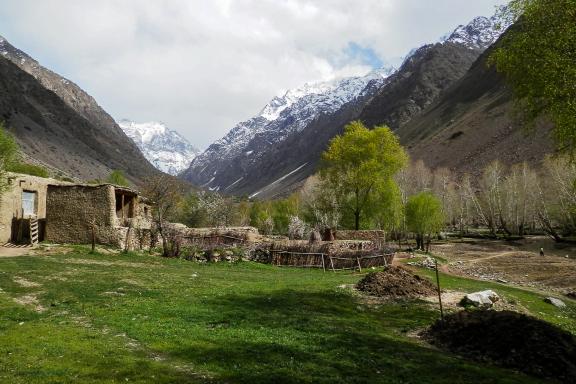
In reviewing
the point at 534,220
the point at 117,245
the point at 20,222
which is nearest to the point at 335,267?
the point at 117,245

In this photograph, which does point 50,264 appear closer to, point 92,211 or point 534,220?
point 92,211

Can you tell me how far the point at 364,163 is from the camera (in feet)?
181

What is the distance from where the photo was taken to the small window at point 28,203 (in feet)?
123

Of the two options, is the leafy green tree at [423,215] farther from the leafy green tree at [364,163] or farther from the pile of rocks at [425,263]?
the pile of rocks at [425,263]

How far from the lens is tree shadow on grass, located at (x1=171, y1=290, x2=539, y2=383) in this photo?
11.3 meters

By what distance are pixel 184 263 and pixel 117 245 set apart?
6.15 metres

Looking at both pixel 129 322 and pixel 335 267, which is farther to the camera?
pixel 335 267

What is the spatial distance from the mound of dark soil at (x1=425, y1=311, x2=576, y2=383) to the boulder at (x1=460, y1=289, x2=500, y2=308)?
17.5 feet

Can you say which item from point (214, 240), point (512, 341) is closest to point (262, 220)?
point (214, 240)

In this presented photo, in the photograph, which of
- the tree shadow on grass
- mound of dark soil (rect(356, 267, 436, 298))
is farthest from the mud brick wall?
mound of dark soil (rect(356, 267, 436, 298))

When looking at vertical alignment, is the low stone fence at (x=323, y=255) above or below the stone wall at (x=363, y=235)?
below

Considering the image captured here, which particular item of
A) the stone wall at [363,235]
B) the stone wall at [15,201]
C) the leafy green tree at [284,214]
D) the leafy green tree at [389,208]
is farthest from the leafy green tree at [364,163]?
the leafy green tree at [284,214]

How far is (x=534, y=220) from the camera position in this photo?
92875mm

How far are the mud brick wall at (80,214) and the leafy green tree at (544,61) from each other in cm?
3005
